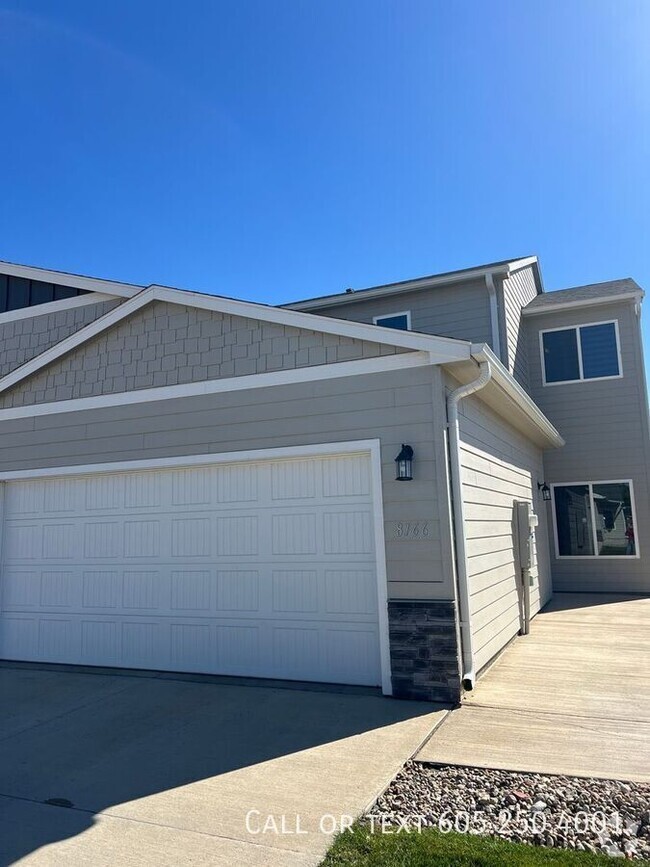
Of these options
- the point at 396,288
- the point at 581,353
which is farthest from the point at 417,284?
the point at 581,353

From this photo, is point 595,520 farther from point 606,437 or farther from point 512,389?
point 512,389

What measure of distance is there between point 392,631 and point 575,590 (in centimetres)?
797

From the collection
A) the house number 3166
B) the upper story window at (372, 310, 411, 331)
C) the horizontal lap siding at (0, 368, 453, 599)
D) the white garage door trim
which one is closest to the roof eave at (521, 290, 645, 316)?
the upper story window at (372, 310, 411, 331)

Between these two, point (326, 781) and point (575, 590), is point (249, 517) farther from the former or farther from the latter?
point (575, 590)

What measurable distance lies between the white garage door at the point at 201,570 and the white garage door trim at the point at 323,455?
13 cm

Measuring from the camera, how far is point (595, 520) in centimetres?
1233

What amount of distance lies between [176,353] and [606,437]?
9092mm

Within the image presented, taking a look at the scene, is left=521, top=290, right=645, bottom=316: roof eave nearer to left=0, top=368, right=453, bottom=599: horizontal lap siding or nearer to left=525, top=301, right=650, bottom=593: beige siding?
left=525, top=301, right=650, bottom=593: beige siding

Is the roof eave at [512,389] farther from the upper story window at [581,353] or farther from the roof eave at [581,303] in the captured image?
the roof eave at [581,303]

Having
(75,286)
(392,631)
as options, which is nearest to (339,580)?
(392,631)

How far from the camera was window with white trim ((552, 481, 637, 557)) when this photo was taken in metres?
12.1

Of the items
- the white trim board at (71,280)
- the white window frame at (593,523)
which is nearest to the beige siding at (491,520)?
the white window frame at (593,523)

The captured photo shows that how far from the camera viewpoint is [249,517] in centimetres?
666

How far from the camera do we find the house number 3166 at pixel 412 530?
18.7 ft
